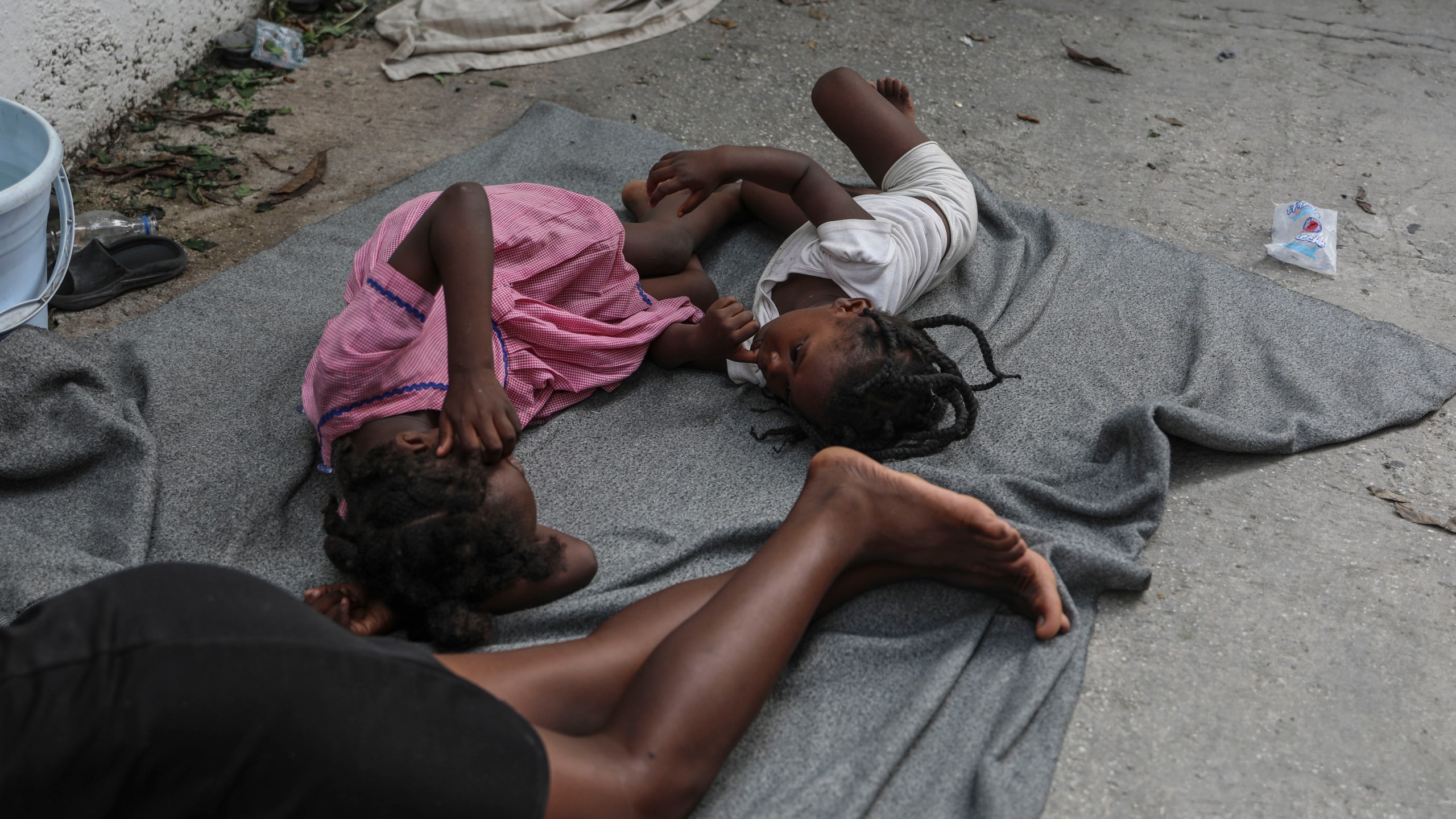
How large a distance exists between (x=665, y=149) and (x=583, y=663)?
2.10 metres

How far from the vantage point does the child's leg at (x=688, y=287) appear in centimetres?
258

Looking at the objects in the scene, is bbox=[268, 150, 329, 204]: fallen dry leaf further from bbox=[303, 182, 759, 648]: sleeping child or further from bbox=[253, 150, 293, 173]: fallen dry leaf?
bbox=[303, 182, 759, 648]: sleeping child

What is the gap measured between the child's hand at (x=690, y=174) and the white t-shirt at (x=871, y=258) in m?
0.26

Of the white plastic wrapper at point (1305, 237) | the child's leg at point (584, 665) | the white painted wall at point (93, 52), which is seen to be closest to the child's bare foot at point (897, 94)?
the white plastic wrapper at point (1305, 237)

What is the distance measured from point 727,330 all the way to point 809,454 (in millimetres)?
334

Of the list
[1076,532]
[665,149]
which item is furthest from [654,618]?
[665,149]

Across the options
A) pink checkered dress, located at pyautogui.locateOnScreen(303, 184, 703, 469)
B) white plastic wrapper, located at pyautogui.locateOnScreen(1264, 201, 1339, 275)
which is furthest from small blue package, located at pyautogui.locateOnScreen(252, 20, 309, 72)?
white plastic wrapper, located at pyautogui.locateOnScreen(1264, 201, 1339, 275)

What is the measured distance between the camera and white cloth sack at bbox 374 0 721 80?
12.4 feet

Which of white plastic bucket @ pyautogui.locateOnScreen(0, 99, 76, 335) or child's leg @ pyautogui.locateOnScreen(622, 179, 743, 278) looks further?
child's leg @ pyautogui.locateOnScreen(622, 179, 743, 278)

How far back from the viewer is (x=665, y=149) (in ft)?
10.6

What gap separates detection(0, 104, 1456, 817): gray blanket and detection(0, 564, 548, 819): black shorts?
49cm

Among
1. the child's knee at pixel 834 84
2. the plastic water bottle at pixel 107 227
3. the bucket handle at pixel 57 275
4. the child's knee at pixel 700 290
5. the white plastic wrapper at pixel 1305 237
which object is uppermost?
the child's knee at pixel 834 84

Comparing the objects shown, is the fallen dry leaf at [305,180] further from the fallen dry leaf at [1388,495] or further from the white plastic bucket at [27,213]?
the fallen dry leaf at [1388,495]

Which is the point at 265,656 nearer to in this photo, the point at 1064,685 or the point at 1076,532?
the point at 1064,685
